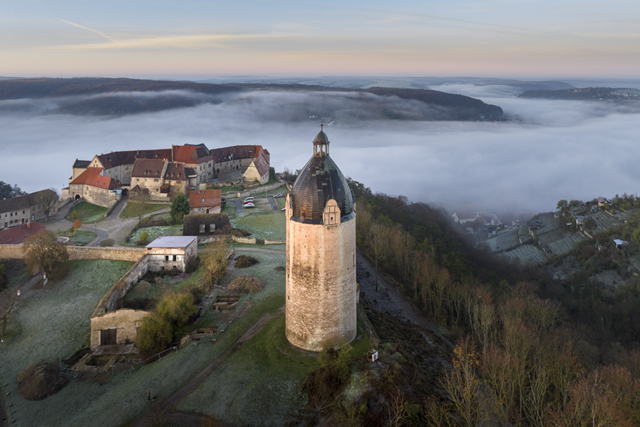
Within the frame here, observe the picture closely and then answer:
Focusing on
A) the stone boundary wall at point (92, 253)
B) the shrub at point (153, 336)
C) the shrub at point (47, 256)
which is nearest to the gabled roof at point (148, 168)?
the stone boundary wall at point (92, 253)

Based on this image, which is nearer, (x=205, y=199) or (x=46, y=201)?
(x=205, y=199)

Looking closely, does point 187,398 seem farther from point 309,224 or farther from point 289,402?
point 309,224

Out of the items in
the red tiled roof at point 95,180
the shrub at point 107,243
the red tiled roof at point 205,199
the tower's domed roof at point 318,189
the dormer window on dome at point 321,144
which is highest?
the dormer window on dome at point 321,144

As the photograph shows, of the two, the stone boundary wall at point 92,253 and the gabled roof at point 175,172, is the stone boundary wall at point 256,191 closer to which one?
the gabled roof at point 175,172

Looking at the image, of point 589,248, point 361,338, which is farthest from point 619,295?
point 361,338

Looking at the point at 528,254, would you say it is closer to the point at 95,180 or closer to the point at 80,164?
the point at 95,180

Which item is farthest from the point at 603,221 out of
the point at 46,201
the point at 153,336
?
the point at 46,201

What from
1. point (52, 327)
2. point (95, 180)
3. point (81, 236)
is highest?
point (95, 180)
